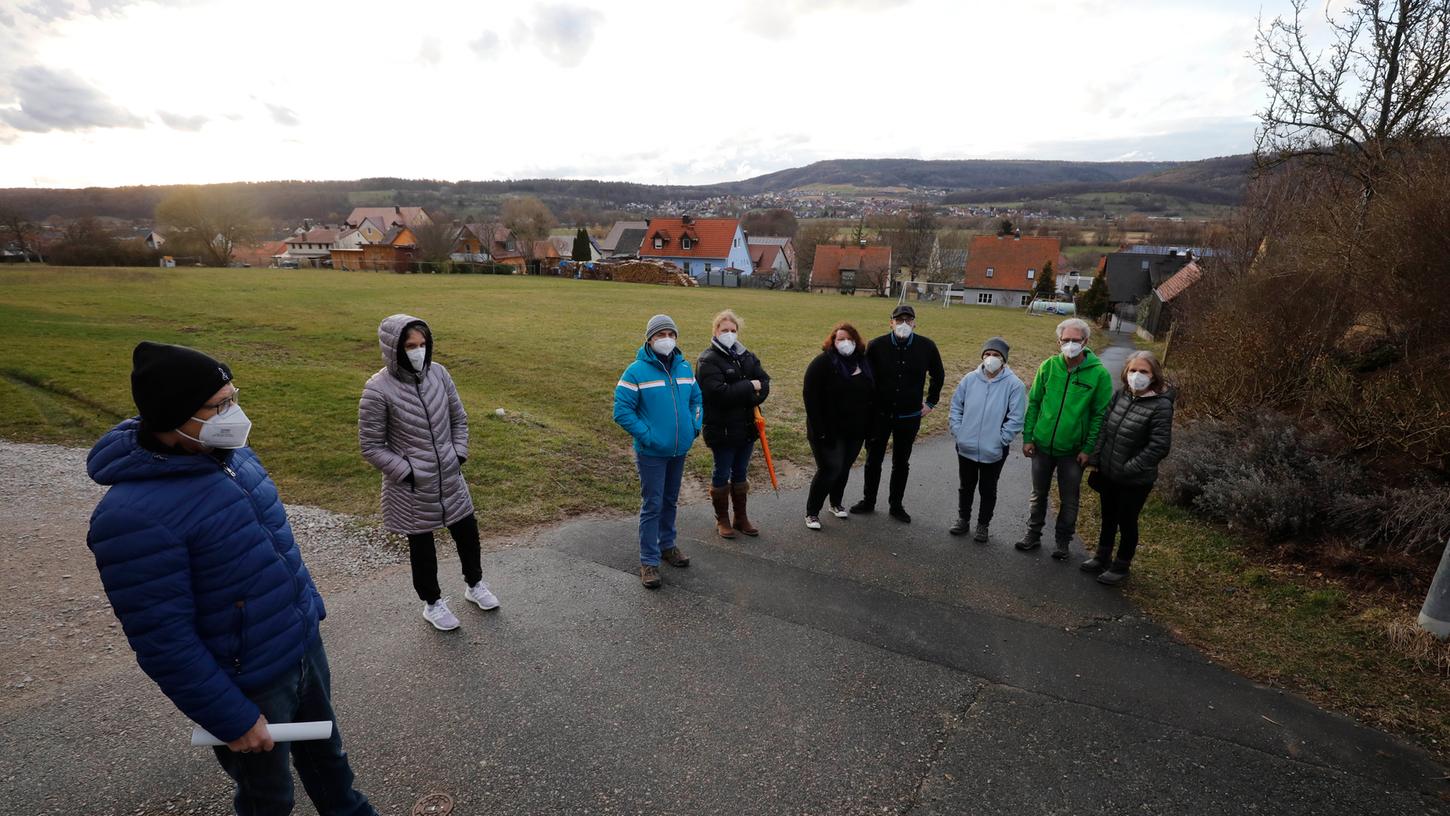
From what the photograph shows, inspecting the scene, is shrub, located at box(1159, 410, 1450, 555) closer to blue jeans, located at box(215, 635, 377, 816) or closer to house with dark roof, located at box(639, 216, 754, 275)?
blue jeans, located at box(215, 635, 377, 816)

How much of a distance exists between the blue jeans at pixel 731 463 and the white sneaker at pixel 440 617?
98.9 inches

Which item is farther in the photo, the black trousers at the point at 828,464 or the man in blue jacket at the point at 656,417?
the black trousers at the point at 828,464

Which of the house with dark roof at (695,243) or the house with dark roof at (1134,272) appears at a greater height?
the house with dark roof at (695,243)

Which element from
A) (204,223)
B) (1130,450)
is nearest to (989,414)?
(1130,450)

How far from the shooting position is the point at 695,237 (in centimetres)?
6562

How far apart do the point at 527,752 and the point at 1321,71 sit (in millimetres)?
13847

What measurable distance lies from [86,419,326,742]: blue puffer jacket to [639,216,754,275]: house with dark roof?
62.5 m

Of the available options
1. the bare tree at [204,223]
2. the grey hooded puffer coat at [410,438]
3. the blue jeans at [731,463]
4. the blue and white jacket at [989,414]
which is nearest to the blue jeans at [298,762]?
the grey hooded puffer coat at [410,438]

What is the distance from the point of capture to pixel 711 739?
3420 mm

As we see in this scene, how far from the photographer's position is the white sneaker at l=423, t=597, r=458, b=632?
4301 millimetres

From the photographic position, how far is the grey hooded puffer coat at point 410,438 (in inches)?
155

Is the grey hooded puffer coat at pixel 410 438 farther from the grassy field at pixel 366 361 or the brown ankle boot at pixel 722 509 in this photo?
the brown ankle boot at pixel 722 509

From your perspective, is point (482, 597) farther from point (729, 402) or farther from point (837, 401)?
point (837, 401)

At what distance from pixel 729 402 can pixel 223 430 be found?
3789 mm
